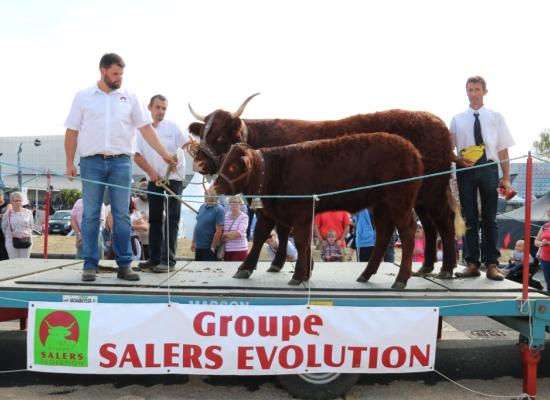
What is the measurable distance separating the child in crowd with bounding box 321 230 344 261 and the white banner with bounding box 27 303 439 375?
3.85 metres

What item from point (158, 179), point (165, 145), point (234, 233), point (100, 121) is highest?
point (100, 121)

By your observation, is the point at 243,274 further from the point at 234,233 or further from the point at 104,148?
the point at 234,233

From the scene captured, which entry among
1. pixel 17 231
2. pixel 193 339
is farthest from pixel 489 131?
pixel 17 231

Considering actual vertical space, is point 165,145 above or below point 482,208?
above

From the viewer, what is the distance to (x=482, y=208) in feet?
17.1

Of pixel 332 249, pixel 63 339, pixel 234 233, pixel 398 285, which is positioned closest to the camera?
pixel 63 339

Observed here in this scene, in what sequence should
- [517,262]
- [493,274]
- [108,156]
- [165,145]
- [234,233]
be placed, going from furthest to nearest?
1. [517,262]
2. [234,233]
3. [165,145]
4. [493,274]
5. [108,156]

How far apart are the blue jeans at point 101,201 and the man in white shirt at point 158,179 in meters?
0.58

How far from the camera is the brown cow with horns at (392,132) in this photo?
16.5 ft

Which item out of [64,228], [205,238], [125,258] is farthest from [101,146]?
[64,228]

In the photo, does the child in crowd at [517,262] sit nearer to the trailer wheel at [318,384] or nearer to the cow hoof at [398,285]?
the cow hoof at [398,285]

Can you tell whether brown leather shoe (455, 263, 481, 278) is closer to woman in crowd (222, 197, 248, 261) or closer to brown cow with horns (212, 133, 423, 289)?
brown cow with horns (212, 133, 423, 289)

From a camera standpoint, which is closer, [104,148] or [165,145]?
[104,148]

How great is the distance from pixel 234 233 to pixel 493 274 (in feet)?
11.2
